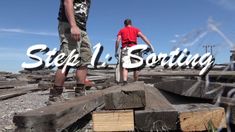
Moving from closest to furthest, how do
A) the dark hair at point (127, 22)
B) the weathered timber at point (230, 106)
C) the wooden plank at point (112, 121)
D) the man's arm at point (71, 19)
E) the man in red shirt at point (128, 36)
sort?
the weathered timber at point (230, 106), the wooden plank at point (112, 121), the man's arm at point (71, 19), the man in red shirt at point (128, 36), the dark hair at point (127, 22)

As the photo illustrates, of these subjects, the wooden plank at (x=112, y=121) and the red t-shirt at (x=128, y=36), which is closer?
the wooden plank at (x=112, y=121)

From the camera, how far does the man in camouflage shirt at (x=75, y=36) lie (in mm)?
5938

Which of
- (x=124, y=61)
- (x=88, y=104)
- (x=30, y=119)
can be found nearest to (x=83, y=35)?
(x=88, y=104)

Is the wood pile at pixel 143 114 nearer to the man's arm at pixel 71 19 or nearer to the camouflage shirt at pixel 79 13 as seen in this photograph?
the man's arm at pixel 71 19

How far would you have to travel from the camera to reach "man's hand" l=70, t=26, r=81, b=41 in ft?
19.4

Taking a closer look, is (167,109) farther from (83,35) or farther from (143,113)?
(83,35)

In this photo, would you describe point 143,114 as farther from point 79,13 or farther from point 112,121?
point 79,13

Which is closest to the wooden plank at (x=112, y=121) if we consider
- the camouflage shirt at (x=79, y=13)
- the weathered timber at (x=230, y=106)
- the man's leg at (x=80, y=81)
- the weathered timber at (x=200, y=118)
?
the weathered timber at (x=200, y=118)

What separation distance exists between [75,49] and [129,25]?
19.6 feet

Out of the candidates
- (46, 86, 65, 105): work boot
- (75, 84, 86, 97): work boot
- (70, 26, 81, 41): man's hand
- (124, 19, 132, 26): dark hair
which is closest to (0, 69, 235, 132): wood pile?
(46, 86, 65, 105): work boot

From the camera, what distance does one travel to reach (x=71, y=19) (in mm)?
5918

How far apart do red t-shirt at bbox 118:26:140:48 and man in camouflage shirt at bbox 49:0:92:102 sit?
5173 mm

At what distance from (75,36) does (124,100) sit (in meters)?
2.53

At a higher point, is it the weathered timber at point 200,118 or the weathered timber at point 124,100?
the weathered timber at point 124,100
